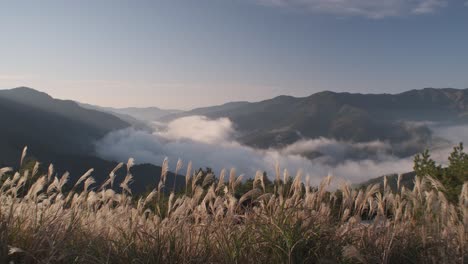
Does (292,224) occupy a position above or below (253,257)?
above

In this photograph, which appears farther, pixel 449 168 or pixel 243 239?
pixel 449 168

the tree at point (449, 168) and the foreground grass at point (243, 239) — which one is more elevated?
the foreground grass at point (243, 239)

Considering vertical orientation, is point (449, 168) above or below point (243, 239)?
below

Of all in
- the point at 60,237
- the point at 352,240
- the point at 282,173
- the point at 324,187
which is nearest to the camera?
the point at 60,237

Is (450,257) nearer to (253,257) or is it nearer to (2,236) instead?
(253,257)

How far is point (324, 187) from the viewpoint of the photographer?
6.23 metres

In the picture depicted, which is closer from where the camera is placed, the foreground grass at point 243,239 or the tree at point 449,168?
the foreground grass at point 243,239

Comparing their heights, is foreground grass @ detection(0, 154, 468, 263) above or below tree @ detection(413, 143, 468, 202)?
above

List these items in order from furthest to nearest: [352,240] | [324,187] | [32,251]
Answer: [324,187] → [352,240] → [32,251]

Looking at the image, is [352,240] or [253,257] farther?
[352,240]

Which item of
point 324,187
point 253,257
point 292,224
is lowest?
point 253,257

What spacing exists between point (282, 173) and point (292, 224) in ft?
4.24

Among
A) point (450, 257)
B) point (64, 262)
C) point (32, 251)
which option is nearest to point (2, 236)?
point (32, 251)

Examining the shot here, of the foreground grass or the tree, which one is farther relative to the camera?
the tree
